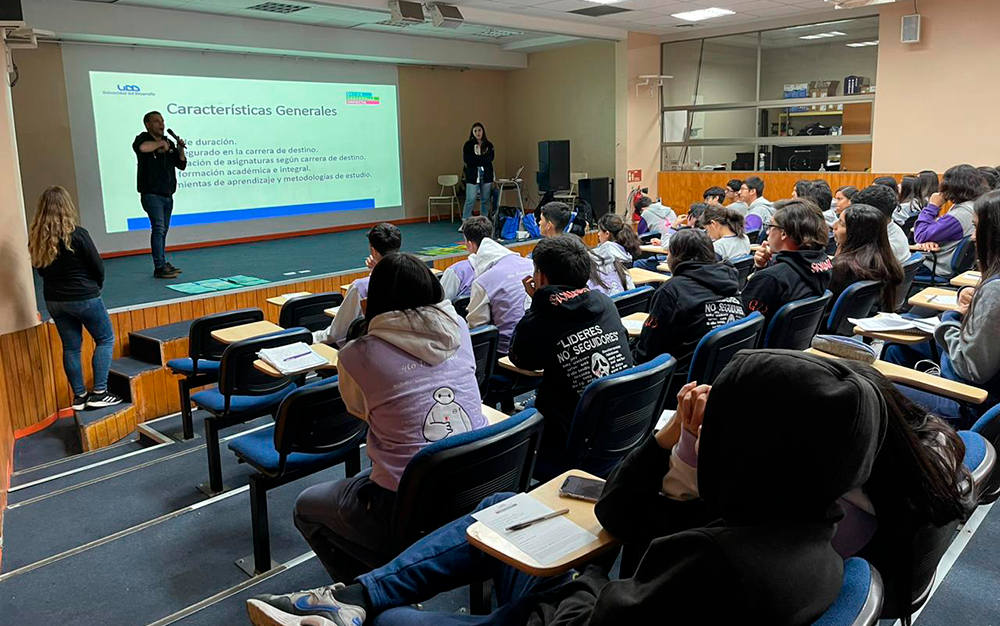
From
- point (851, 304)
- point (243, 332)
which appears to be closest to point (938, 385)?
point (851, 304)

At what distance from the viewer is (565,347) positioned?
8.57 ft

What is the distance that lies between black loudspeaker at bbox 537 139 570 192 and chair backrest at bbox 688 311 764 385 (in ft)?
26.2

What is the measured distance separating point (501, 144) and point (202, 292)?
8009 mm

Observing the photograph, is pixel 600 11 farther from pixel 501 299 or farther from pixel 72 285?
pixel 72 285

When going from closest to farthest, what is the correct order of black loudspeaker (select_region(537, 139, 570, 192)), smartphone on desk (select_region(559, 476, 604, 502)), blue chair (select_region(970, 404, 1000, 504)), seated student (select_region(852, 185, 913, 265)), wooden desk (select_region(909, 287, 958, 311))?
1. smartphone on desk (select_region(559, 476, 604, 502))
2. blue chair (select_region(970, 404, 1000, 504))
3. wooden desk (select_region(909, 287, 958, 311))
4. seated student (select_region(852, 185, 913, 265))
5. black loudspeaker (select_region(537, 139, 570, 192))

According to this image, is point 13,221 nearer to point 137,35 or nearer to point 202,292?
point 202,292

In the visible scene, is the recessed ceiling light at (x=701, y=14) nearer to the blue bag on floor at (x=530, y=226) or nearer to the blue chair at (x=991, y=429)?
the blue bag on floor at (x=530, y=226)

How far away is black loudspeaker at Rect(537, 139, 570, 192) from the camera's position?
1065 centimetres

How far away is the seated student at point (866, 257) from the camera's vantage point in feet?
12.9

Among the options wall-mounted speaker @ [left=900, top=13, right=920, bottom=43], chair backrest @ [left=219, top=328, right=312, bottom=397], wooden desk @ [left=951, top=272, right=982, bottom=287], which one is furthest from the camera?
wall-mounted speaker @ [left=900, top=13, right=920, bottom=43]

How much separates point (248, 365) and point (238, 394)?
0.70ft

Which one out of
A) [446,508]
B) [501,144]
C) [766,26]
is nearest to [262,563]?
[446,508]

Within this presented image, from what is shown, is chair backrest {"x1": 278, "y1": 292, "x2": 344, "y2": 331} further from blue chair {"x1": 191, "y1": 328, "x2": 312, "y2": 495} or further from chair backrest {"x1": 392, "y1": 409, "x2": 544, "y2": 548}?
chair backrest {"x1": 392, "y1": 409, "x2": 544, "y2": 548}

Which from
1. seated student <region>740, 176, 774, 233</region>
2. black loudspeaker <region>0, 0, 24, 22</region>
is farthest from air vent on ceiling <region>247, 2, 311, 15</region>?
seated student <region>740, 176, 774, 233</region>
